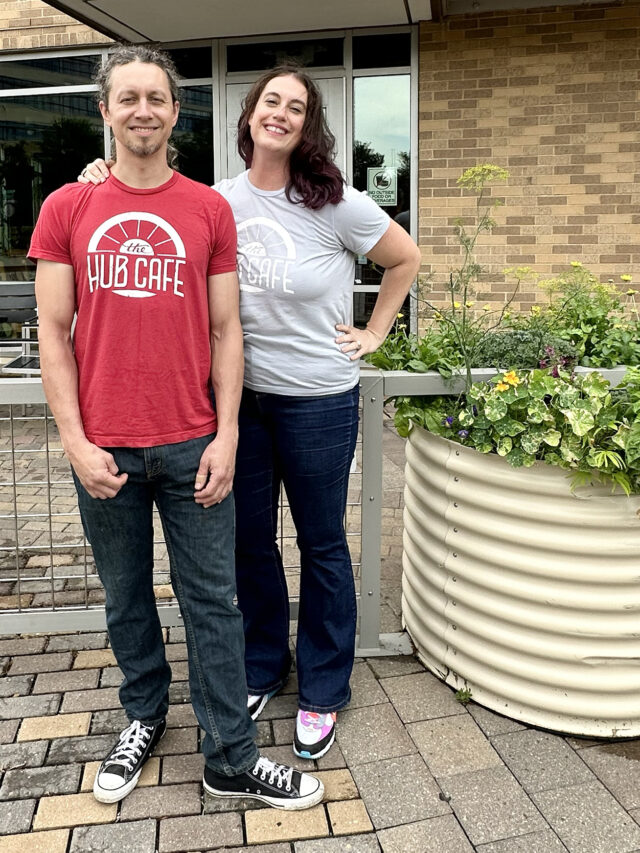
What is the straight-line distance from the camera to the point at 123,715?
2.73m

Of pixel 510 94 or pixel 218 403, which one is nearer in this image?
pixel 218 403

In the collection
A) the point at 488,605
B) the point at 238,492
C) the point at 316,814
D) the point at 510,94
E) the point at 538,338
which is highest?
the point at 510,94

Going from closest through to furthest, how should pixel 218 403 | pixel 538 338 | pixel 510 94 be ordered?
pixel 218 403 < pixel 538 338 < pixel 510 94

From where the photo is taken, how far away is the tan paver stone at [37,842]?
2117mm

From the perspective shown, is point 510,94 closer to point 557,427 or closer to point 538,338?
point 538,338

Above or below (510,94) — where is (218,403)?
below

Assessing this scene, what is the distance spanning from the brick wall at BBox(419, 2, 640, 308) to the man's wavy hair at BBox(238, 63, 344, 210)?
550 cm

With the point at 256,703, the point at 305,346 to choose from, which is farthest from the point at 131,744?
the point at 305,346

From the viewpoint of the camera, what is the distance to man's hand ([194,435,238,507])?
2107 mm

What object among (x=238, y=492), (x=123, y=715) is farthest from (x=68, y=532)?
(x=238, y=492)

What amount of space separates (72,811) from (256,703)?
0.68 m

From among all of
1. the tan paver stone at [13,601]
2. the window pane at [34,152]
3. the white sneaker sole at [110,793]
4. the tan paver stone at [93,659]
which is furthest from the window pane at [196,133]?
the white sneaker sole at [110,793]

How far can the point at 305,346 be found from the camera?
2.32 metres

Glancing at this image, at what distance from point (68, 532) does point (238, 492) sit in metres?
2.39
